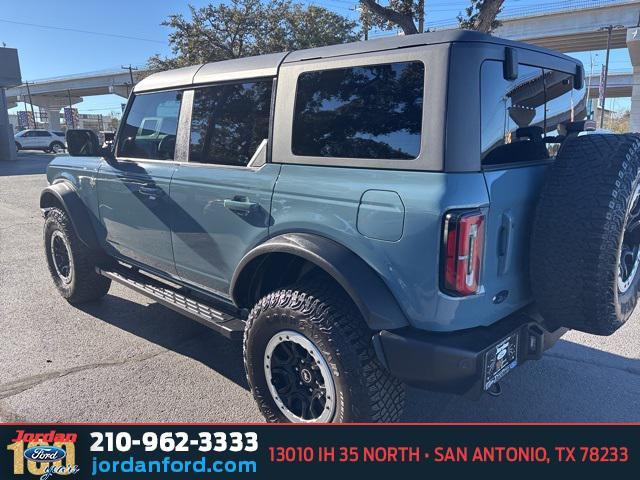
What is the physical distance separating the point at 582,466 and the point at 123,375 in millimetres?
2845

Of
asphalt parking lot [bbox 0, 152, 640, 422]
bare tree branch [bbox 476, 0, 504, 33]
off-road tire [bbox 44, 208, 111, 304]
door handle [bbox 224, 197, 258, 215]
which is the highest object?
bare tree branch [bbox 476, 0, 504, 33]

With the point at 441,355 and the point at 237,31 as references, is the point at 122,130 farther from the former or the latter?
the point at 237,31

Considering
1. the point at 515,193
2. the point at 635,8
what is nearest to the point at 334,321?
the point at 515,193

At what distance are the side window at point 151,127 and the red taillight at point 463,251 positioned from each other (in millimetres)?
2146

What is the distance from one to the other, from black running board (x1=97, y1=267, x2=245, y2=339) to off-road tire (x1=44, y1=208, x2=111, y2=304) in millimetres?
289

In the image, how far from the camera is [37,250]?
A: 23.0ft

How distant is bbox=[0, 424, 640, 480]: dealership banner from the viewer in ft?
7.79

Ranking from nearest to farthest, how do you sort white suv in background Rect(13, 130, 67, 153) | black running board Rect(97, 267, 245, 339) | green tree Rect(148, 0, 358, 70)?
black running board Rect(97, 267, 245, 339) → green tree Rect(148, 0, 358, 70) → white suv in background Rect(13, 130, 67, 153)

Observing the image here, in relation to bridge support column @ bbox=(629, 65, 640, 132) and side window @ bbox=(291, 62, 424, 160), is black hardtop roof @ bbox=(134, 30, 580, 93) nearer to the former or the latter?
side window @ bbox=(291, 62, 424, 160)

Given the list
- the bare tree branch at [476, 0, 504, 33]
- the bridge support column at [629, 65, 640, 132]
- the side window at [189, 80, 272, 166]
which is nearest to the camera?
the side window at [189, 80, 272, 166]

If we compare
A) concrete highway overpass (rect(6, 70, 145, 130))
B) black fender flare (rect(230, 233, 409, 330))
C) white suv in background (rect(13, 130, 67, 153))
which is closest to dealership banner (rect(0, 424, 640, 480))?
black fender flare (rect(230, 233, 409, 330))

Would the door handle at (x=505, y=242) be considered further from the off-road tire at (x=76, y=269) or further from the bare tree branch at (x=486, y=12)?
the bare tree branch at (x=486, y=12)

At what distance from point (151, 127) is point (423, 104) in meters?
2.33

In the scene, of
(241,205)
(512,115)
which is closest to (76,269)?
(241,205)
